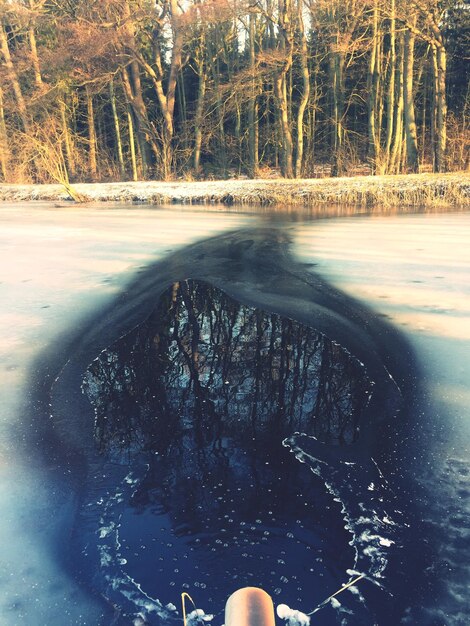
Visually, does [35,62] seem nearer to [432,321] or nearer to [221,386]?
[432,321]

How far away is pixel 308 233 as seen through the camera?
9.99 metres

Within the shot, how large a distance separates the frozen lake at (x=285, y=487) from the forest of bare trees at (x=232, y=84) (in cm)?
1300

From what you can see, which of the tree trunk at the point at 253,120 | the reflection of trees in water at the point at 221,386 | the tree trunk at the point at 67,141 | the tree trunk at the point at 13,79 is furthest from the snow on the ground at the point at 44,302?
the tree trunk at the point at 13,79

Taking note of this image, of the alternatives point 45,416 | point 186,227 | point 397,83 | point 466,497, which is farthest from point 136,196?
point 466,497

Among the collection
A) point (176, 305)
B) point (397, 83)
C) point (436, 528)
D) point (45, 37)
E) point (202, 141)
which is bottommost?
point (436, 528)

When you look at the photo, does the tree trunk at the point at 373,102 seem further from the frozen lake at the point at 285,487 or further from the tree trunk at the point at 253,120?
the frozen lake at the point at 285,487

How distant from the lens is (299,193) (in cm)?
1590

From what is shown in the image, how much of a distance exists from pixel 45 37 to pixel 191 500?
2985 centimetres

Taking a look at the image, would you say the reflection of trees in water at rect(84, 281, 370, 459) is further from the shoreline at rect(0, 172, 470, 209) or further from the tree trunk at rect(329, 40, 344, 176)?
the tree trunk at rect(329, 40, 344, 176)

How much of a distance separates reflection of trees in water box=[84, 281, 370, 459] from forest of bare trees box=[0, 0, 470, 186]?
539 inches

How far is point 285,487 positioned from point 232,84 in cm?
2025

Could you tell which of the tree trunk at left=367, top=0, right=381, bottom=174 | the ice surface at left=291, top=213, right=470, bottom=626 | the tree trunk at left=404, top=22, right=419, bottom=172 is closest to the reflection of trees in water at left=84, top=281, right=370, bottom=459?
the ice surface at left=291, top=213, right=470, bottom=626

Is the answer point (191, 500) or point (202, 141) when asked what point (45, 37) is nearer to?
point (202, 141)

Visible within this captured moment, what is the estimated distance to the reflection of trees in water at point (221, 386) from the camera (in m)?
3.22
